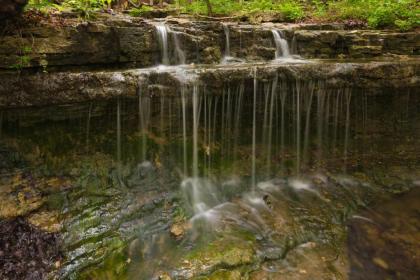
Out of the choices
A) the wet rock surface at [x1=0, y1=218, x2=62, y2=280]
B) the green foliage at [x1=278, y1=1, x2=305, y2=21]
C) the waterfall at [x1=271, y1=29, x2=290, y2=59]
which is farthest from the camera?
the green foliage at [x1=278, y1=1, x2=305, y2=21]

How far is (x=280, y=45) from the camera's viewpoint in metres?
8.45

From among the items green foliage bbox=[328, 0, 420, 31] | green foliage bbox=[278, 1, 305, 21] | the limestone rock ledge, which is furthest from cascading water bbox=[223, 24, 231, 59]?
green foliage bbox=[328, 0, 420, 31]

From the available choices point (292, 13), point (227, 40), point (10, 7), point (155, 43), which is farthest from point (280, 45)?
point (10, 7)

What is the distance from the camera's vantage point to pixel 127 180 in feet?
18.8

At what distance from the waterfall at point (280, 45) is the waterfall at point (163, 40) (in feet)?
10.4

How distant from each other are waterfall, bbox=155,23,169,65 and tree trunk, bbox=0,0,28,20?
291cm

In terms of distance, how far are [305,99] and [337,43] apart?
3148 millimetres

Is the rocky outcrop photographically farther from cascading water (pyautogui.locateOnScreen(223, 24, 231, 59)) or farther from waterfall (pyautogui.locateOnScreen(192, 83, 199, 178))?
waterfall (pyautogui.locateOnScreen(192, 83, 199, 178))

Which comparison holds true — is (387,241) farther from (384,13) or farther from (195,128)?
(384,13)

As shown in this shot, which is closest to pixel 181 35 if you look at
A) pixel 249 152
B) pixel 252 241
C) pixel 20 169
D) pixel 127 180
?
pixel 249 152

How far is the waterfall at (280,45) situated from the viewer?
8.41 m

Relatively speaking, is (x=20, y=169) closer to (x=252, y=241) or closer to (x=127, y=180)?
(x=127, y=180)

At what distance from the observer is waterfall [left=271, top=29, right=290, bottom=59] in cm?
841

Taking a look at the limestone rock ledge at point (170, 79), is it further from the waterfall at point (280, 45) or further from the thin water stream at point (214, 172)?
the waterfall at point (280, 45)
